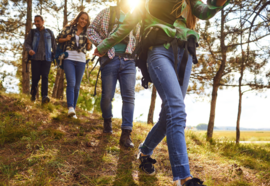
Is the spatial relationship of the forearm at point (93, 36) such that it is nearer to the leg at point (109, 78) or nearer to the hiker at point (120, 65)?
the hiker at point (120, 65)

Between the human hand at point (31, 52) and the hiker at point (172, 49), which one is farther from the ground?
the human hand at point (31, 52)

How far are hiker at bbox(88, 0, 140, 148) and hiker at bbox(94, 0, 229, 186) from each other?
1.04 metres

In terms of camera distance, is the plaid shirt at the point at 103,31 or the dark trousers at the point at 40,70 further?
the dark trousers at the point at 40,70

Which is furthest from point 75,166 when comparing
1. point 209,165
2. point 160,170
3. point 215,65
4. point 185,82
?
point 215,65

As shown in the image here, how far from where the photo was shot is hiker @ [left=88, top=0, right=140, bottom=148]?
10.8 ft

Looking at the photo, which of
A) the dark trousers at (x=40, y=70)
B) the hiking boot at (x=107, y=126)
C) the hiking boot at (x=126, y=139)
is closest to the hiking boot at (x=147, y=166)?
the hiking boot at (x=126, y=139)

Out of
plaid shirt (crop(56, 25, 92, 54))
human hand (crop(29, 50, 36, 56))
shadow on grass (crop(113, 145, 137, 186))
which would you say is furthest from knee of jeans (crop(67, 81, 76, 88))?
shadow on grass (crop(113, 145, 137, 186))

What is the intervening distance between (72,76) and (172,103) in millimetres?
3091

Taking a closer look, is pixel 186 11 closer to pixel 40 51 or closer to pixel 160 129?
pixel 160 129

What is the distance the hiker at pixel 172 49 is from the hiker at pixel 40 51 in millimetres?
3810

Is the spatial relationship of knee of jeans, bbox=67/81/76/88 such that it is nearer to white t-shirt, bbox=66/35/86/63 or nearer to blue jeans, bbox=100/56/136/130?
white t-shirt, bbox=66/35/86/63

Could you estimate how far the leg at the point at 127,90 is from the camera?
3303 millimetres

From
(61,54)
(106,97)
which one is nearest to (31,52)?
(61,54)

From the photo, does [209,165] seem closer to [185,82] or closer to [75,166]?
[185,82]
